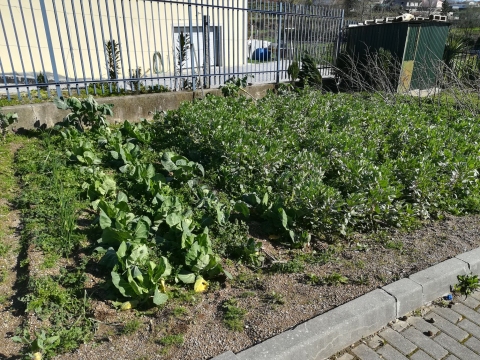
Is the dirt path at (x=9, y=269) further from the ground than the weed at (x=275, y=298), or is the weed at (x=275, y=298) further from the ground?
the dirt path at (x=9, y=269)

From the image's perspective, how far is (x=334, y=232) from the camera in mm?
3996

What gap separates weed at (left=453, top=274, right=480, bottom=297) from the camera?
137 inches

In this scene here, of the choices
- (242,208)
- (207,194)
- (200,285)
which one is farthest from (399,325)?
(207,194)

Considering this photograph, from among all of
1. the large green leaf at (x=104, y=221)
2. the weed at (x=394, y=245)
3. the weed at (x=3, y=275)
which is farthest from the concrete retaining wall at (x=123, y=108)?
A: the weed at (x=394, y=245)

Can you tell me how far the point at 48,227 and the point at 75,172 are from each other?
1.32 meters

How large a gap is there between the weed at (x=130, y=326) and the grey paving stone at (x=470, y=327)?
2.55 m

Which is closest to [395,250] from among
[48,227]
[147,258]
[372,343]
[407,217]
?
[407,217]

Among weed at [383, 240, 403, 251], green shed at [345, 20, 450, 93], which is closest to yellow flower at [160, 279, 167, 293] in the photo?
weed at [383, 240, 403, 251]

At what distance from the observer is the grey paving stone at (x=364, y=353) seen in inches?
108

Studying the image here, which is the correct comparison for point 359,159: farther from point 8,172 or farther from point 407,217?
point 8,172

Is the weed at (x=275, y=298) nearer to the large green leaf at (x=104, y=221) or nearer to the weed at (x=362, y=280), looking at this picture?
the weed at (x=362, y=280)

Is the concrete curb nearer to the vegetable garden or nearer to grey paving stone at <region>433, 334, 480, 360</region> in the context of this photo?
grey paving stone at <region>433, 334, 480, 360</region>

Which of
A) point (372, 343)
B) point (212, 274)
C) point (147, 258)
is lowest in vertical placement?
point (372, 343)

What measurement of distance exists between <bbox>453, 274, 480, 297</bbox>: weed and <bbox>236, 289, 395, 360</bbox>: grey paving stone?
2.83ft
